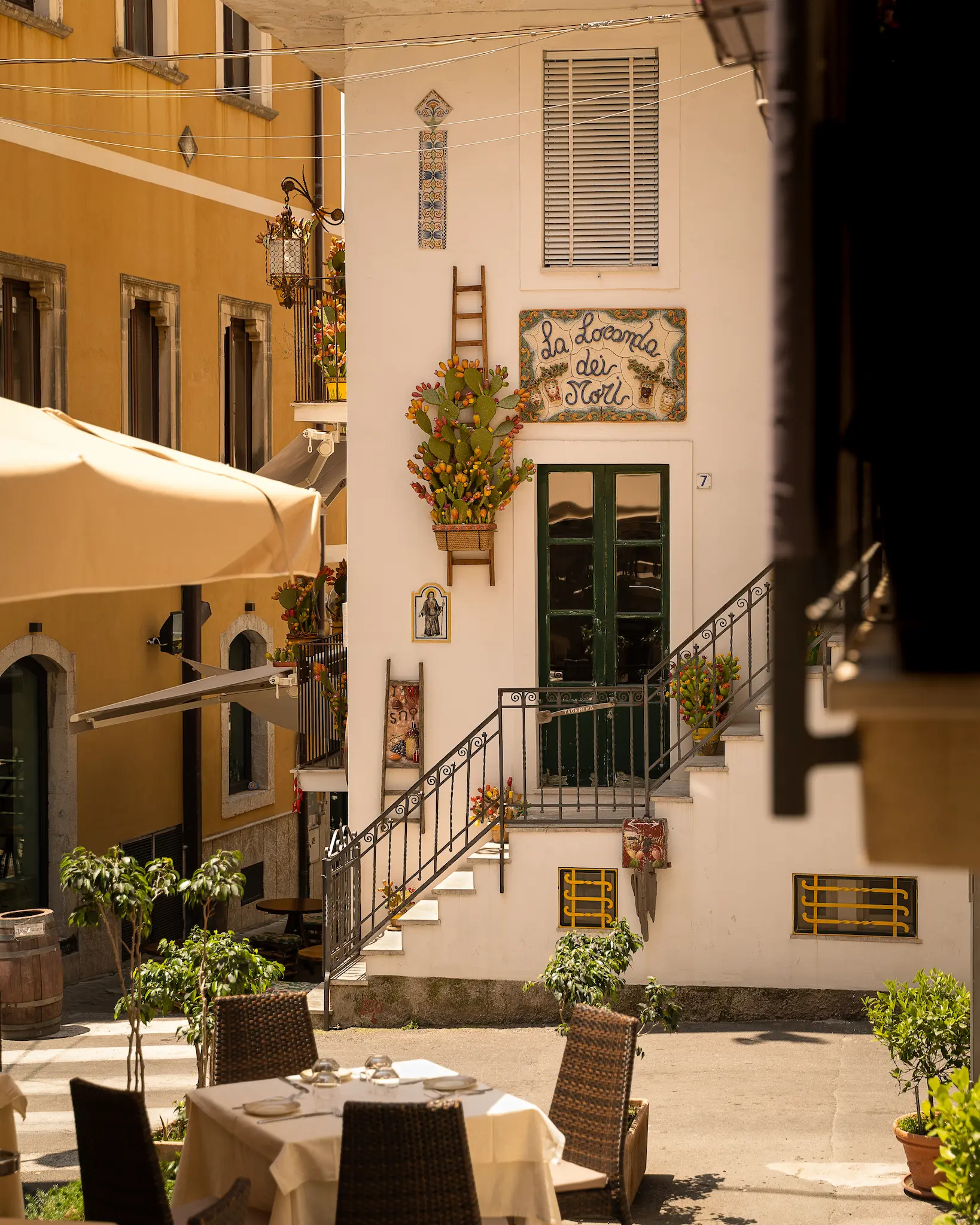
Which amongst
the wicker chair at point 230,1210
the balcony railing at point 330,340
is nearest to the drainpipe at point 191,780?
the balcony railing at point 330,340

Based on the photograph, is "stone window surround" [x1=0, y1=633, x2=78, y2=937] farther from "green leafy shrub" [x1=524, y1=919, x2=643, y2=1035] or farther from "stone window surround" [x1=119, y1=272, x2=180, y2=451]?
"green leafy shrub" [x1=524, y1=919, x2=643, y2=1035]

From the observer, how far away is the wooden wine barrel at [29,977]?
12781mm

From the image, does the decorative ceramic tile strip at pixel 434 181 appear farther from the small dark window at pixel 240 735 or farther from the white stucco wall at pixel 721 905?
the small dark window at pixel 240 735

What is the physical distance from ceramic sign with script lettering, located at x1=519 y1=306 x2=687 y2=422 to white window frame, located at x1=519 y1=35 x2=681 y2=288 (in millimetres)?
251

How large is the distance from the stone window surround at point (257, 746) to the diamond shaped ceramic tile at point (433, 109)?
348 inches

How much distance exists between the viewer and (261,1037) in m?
7.69

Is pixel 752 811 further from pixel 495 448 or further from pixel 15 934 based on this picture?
pixel 15 934

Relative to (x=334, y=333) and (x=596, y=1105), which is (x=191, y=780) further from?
(x=596, y=1105)

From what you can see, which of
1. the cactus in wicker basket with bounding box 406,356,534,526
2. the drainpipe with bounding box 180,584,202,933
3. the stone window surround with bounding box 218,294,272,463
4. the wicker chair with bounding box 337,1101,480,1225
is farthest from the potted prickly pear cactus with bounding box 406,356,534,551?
the stone window surround with bounding box 218,294,272,463

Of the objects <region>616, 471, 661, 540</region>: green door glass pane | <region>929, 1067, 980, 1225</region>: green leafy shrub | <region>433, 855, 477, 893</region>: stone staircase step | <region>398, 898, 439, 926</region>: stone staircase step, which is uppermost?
<region>616, 471, 661, 540</region>: green door glass pane

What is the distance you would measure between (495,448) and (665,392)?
1365 millimetres

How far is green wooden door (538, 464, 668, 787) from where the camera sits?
12.7 m

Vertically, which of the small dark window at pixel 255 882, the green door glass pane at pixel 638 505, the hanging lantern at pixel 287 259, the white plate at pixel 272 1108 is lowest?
the small dark window at pixel 255 882

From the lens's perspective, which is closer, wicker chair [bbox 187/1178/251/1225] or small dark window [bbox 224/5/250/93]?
wicker chair [bbox 187/1178/251/1225]
